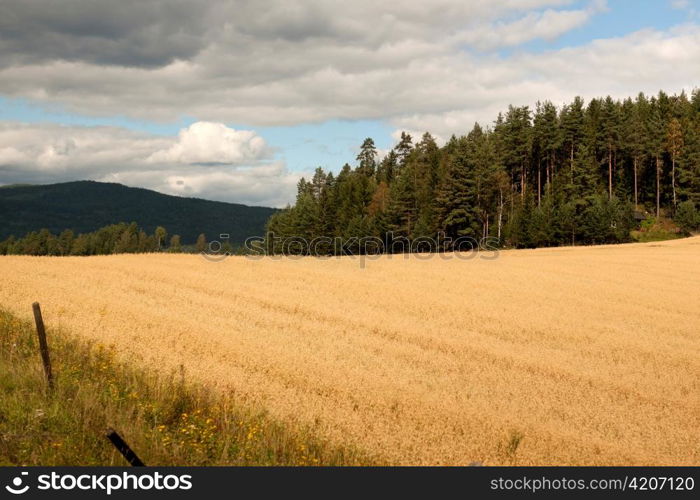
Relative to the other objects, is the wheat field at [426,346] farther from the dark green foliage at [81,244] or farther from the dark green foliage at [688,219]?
the dark green foliage at [81,244]

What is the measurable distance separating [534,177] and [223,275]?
7718 centimetres

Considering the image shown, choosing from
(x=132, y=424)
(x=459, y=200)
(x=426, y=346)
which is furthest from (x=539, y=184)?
(x=132, y=424)

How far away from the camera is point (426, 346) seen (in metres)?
18.2

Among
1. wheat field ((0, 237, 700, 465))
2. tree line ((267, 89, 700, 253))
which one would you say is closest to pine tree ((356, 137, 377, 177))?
tree line ((267, 89, 700, 253))

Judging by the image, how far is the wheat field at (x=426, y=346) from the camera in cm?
1102

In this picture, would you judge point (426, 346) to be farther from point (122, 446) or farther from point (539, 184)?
point (539, 184)

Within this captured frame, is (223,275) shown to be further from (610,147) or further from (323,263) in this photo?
(610,147)

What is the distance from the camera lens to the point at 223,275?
31.9 m

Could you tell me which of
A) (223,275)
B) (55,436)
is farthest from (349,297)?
(55,436)

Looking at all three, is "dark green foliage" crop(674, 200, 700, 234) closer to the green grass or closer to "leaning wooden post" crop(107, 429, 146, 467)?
the green grass

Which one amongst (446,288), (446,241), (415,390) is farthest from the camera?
(446,241)

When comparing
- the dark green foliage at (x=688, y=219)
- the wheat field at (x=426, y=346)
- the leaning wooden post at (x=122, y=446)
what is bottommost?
the wheat field at (x=426, y=346)

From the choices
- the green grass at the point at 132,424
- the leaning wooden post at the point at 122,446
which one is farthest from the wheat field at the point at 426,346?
the leaning wooden post at the point at 122,446

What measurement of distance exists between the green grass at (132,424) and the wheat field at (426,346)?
3.92 feet
